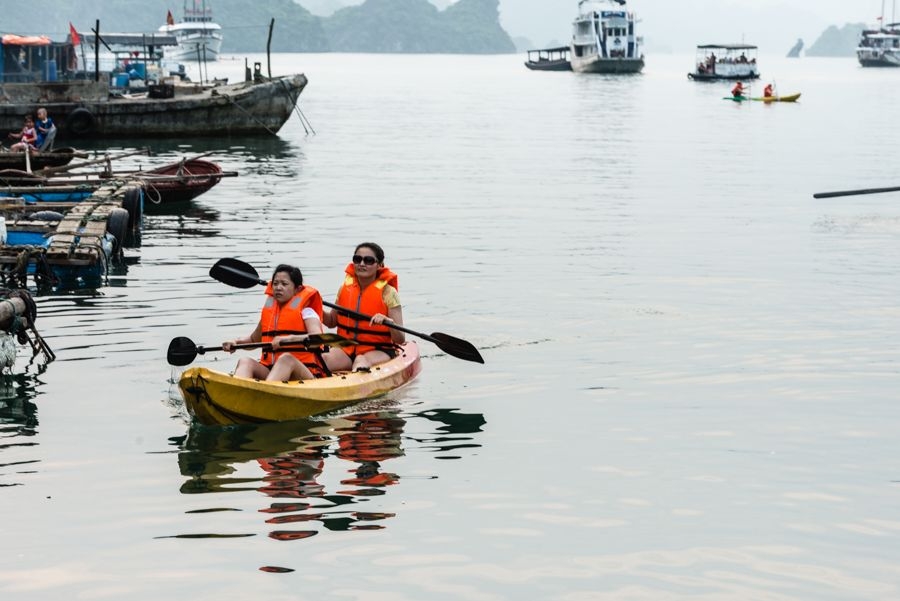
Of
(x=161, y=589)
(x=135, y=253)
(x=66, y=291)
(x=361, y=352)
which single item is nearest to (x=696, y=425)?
(x=361, y=352)

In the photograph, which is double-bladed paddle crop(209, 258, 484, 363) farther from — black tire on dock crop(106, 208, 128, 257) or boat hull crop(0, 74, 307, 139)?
boat hull crop(0, 74, 307, 139)

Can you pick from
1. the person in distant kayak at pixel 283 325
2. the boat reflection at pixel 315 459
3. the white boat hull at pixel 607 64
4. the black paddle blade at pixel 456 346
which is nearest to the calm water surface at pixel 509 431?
the boat reflection at pixel 315 459

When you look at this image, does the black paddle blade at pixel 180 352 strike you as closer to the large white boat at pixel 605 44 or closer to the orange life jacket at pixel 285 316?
the orange life jacket at pixel 285 316

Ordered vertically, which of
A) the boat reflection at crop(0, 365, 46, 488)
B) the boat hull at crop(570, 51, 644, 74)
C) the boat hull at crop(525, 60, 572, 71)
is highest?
the boat hull at crop(525, 60, 572, 71)

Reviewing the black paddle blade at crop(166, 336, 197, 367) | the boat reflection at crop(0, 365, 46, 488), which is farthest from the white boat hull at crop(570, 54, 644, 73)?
the black paddle blade at crop(166, 336, 197, 367)

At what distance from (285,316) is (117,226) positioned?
33.8 ft

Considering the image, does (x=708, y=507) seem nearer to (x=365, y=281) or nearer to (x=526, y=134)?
(x=365, y=281)

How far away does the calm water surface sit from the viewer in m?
9.57

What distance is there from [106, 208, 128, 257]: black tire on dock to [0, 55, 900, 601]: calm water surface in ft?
1.66

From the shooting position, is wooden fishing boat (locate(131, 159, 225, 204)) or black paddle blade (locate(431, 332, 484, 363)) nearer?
black paddle blade (locate(431, 332, 484, 363))

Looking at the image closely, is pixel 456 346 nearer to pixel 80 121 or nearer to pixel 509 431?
pixel 509 431

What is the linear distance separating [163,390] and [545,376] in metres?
4.39

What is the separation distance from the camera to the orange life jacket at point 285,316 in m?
12.9

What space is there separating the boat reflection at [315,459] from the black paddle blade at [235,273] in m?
2.02
